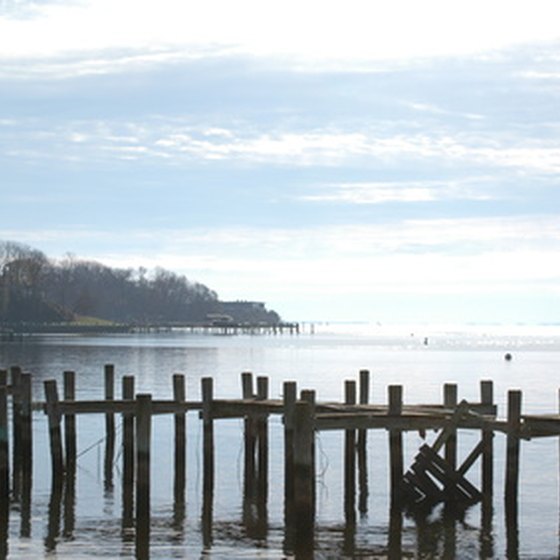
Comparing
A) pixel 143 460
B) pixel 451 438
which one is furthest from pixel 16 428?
pixel 451 438

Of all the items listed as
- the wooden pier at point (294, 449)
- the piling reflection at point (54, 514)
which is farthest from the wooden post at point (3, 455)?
the piling reflection at point (54, 514)

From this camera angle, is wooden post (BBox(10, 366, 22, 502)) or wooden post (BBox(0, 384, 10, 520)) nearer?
wooden post (BBox(0, 384, 10, 520))

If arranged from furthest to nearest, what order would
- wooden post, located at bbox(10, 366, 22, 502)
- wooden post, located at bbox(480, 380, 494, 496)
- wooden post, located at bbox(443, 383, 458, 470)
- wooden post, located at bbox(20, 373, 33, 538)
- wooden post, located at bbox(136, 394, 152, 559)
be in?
wooden post, located at bbox(10, 366, 22, 502) < wooden post, located at bbox(20, 373, 33, 538) < wooden post, located at bbox(443, 383, 458, 470) < wooden post, located at bbox(480, 380, 494, 496) < wooden post, located at bbox(136, 394, 152, 559)

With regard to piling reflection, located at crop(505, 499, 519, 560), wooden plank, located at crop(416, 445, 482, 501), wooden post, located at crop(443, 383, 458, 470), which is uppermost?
wooden post, located at crop(443, 383, 458, 470)

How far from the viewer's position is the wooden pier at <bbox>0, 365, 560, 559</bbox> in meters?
26.4

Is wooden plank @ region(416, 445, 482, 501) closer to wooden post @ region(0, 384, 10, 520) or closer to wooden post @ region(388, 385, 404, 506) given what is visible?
wooden post @ region(388, 385, 404, 506)

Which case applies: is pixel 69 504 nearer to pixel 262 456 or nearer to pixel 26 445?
pixel 26 445

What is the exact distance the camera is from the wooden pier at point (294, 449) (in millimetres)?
26359

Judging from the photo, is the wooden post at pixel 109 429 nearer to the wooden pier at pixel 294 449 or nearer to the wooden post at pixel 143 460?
the wooden pier at pixel 294 449

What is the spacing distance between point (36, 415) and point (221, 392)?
20.7 metres

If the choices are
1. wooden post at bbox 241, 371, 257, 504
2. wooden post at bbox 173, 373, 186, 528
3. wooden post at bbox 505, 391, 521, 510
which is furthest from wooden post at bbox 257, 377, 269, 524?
wooden post at bbox 505, 391, 521, 510

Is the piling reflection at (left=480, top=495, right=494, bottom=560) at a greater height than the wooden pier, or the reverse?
the wooden pier

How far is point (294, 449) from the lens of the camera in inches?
983

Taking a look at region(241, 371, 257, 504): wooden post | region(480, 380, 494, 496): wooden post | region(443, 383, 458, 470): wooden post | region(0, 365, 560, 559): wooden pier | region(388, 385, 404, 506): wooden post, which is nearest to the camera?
region(0, 365, 560, 559): wooden pier
